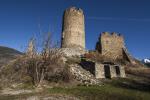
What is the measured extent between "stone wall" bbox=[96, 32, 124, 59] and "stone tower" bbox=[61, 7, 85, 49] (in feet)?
14.7

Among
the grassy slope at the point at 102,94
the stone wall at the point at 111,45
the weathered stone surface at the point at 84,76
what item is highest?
the stone wall at the point at 111,45

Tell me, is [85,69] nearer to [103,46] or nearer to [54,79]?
[54,79]

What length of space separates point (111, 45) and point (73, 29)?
8.41 metres

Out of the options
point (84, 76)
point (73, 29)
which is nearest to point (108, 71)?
point (84, 76)

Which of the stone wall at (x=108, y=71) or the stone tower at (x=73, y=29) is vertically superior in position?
the stone tower at (x=73, y=29)

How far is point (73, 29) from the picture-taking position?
43.2 metres

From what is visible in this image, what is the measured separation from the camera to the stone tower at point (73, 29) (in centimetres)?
4291

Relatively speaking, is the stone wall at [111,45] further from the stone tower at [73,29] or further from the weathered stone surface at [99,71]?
the weathered stone surface at [99,71]

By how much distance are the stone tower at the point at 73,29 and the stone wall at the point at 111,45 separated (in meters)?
4.49

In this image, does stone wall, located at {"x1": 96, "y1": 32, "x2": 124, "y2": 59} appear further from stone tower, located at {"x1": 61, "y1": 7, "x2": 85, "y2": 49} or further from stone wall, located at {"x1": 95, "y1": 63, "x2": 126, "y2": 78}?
stone wall, located at {"x1": 95, "y1": 63, "x2": 126, "y2": 78}

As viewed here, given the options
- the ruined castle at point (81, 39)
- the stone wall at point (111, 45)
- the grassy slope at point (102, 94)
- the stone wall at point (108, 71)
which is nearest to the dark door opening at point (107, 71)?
the stone wall at point (108, 71)

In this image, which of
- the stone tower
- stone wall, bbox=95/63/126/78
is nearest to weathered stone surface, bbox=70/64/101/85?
stone wall, bbox=95/63/126/78

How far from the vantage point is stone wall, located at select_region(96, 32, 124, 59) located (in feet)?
152

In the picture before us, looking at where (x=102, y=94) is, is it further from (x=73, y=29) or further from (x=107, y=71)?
(x=73, y=29)
